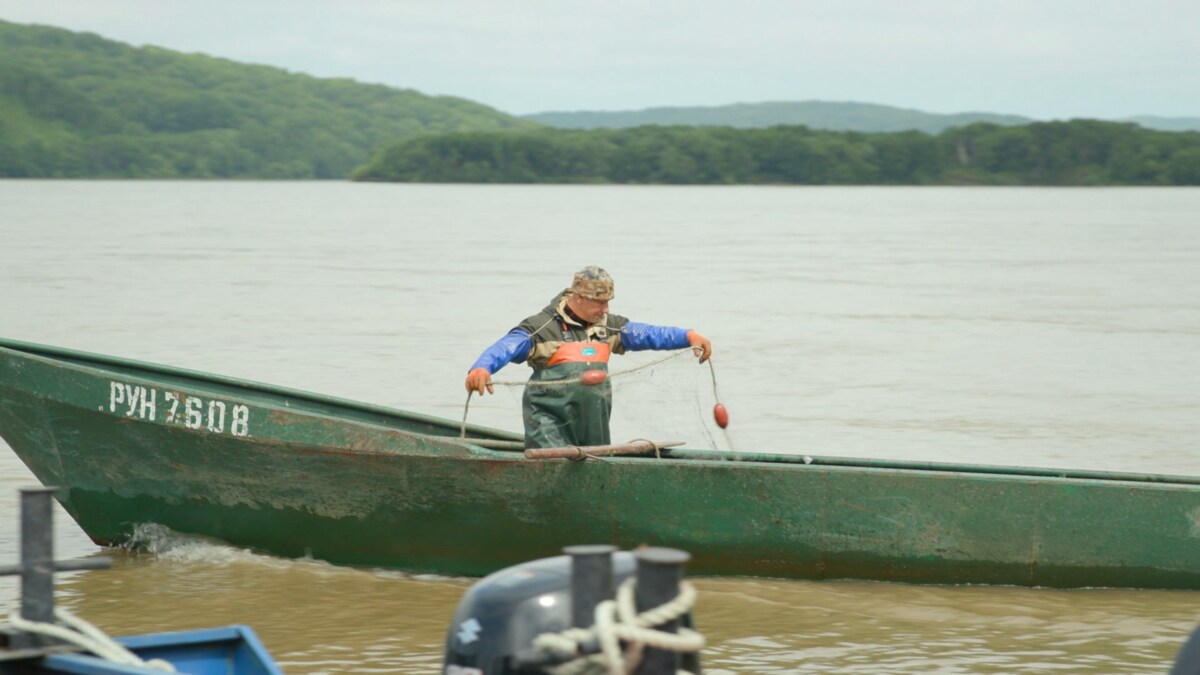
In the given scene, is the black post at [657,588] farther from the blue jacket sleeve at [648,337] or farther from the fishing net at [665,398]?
the blue jacket sleeve at [648,337]

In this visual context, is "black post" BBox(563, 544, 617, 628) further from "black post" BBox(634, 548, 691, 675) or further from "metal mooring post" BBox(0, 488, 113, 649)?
"metal mooring post" BBox(0, 488, 113, 649)

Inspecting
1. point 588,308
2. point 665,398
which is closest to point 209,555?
point 588,308

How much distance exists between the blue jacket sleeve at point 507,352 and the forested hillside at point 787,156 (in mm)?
107175

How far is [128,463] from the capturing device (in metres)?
8.34

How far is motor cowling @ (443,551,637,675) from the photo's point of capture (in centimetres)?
388

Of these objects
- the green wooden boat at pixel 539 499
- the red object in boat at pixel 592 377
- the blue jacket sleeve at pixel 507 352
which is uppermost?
the blue jacket sleeve at pixel 507 352

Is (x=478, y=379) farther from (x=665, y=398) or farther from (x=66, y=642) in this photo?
(x=66, y=642)

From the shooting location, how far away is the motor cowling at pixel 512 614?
12.7ft

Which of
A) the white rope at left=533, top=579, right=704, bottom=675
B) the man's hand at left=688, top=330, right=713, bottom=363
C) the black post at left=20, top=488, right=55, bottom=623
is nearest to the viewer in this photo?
the white rope at left=533, top=579, right=704, bottom=675

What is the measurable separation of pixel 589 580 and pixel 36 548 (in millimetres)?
1491

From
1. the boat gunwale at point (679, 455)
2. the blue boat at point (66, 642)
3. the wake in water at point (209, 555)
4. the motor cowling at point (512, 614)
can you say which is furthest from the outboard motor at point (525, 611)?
the wake in water at point (209, 555)

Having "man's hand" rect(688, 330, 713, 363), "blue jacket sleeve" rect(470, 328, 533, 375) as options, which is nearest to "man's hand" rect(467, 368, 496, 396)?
"blue jacket sleeve" rect(470, 328, 533, 375)

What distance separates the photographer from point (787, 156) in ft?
400

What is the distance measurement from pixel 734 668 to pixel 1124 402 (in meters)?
9.56
